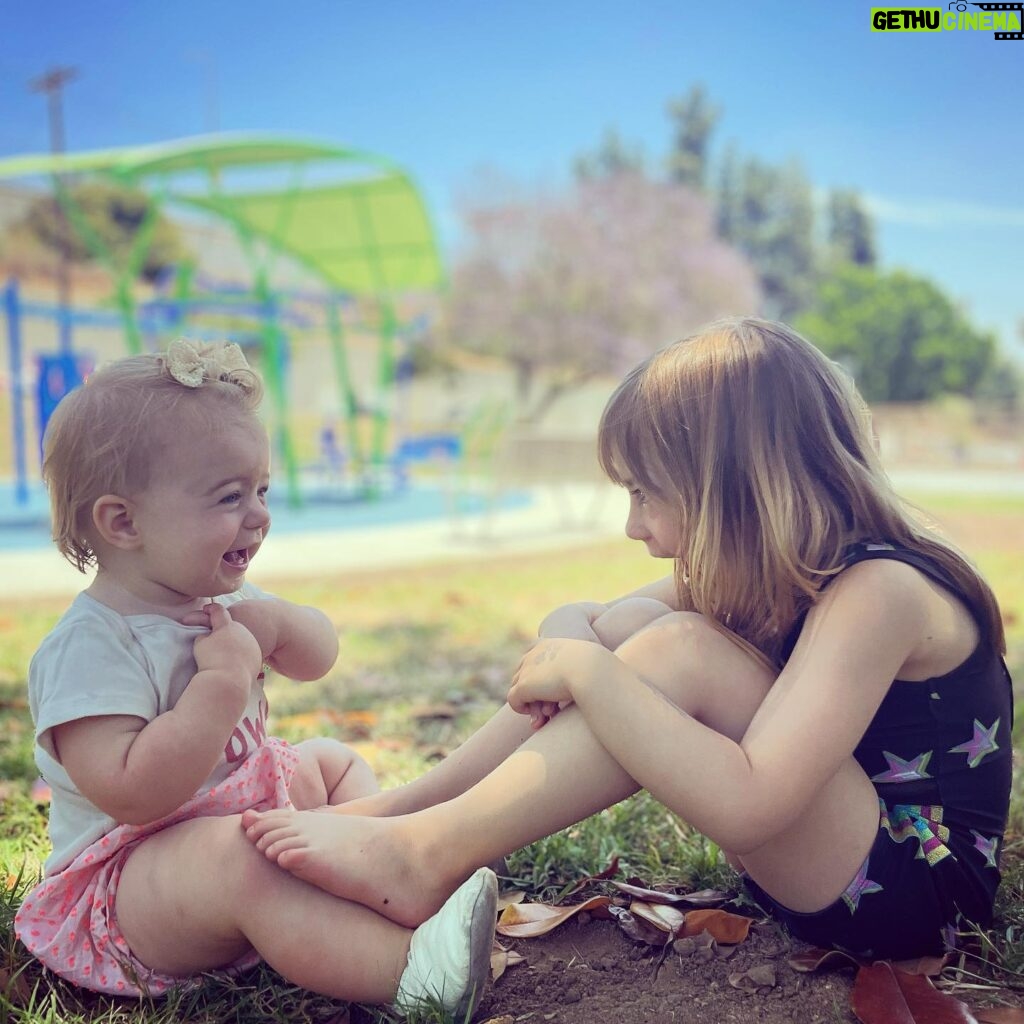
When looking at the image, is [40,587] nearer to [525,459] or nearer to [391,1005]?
[525,459]

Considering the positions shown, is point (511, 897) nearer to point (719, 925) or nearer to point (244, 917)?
point (719, 925)

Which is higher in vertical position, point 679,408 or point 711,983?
point 679,408

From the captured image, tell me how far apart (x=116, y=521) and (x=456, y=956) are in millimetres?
659

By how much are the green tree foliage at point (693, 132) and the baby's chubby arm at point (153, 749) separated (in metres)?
34.7

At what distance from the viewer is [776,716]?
47.4 inches

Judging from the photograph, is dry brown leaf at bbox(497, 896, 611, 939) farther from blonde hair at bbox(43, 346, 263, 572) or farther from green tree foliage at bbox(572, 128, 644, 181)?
green tree foliage at bbox(572, 128, 644, 181)

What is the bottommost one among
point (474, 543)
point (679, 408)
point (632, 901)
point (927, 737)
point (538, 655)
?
point (474, 543)

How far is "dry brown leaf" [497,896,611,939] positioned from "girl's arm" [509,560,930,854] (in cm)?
33

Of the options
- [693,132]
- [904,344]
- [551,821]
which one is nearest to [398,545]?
[551,821]

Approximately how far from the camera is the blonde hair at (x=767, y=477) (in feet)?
4.32

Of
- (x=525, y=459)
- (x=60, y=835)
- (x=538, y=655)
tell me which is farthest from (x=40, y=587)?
(x=538, y=655)

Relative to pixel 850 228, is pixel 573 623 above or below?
below

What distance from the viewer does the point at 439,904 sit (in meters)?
1.29

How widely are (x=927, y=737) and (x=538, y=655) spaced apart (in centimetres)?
51
